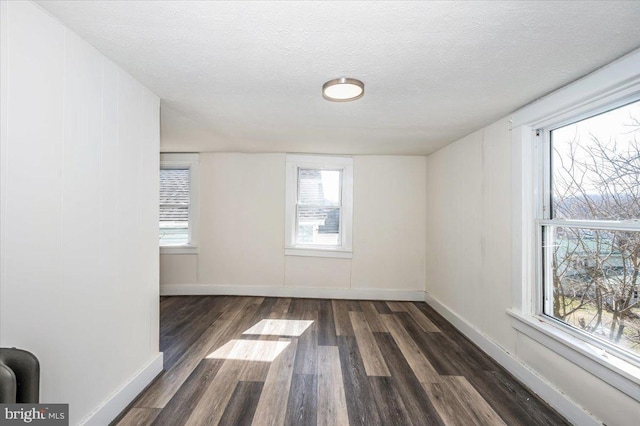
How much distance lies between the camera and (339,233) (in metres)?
4.60

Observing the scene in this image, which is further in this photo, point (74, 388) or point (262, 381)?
point (262, 381)

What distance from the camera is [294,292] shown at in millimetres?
4523

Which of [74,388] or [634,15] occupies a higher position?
[634,15]

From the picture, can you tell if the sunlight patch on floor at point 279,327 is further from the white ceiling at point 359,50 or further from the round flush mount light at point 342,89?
the round flush mount light at point 342,89

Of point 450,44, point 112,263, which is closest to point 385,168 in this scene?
point 450,44

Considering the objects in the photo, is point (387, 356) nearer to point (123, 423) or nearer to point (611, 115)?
point (123, 423)

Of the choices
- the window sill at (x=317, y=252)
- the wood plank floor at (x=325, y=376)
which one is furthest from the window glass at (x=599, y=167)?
the window sill at (x=317, y=252)

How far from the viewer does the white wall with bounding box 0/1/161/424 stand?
1.21m

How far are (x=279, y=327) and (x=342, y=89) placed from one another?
102 inches

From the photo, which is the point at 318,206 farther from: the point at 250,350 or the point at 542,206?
the point at 542,206

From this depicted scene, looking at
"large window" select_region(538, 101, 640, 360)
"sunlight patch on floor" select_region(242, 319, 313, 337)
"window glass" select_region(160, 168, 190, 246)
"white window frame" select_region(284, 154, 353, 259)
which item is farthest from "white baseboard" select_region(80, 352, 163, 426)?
"large window" select_region(538, 101, 640, 360)

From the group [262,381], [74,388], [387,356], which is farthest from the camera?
[387,356]

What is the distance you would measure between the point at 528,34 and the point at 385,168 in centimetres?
311

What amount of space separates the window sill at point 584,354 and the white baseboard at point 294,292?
2152 millimetres
